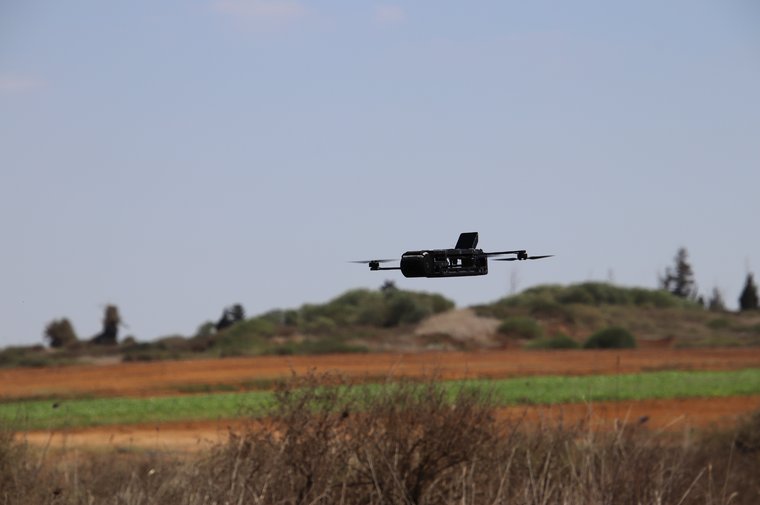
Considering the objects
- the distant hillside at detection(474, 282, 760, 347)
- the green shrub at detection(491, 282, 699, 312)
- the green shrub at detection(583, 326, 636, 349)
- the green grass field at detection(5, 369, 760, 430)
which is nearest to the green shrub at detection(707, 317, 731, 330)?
the distant hillside at detection(474, 282, 760, 347)

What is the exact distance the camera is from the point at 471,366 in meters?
51.0

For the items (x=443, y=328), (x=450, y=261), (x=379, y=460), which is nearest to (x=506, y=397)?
(x=379, y=460)

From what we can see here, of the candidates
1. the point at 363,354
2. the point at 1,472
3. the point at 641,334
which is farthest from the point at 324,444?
the point at 641,334

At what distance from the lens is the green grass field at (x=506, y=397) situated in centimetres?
3375

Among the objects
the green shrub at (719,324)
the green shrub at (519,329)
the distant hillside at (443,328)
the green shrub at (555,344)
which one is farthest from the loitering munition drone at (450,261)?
the green shrub at (719,324)

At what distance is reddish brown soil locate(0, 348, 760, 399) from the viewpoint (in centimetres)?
4441

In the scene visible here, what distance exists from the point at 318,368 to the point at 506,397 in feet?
49.7

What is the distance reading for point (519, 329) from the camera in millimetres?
71688

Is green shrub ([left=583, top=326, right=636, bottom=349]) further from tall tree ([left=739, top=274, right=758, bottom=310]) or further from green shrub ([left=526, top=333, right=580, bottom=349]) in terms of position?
tall tree ([left=739, top=274, right=758, bottom=310])

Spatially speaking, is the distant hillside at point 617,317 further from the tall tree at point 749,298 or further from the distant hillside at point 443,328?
the tall tree at point 749,298

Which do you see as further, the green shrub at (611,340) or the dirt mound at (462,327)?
the dirt mound at (462,327)

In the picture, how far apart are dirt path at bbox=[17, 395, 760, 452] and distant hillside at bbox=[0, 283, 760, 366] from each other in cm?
2710

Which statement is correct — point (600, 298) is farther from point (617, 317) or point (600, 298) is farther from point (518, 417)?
point (518, 417)

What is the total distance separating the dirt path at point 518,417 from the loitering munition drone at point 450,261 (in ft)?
63.0
